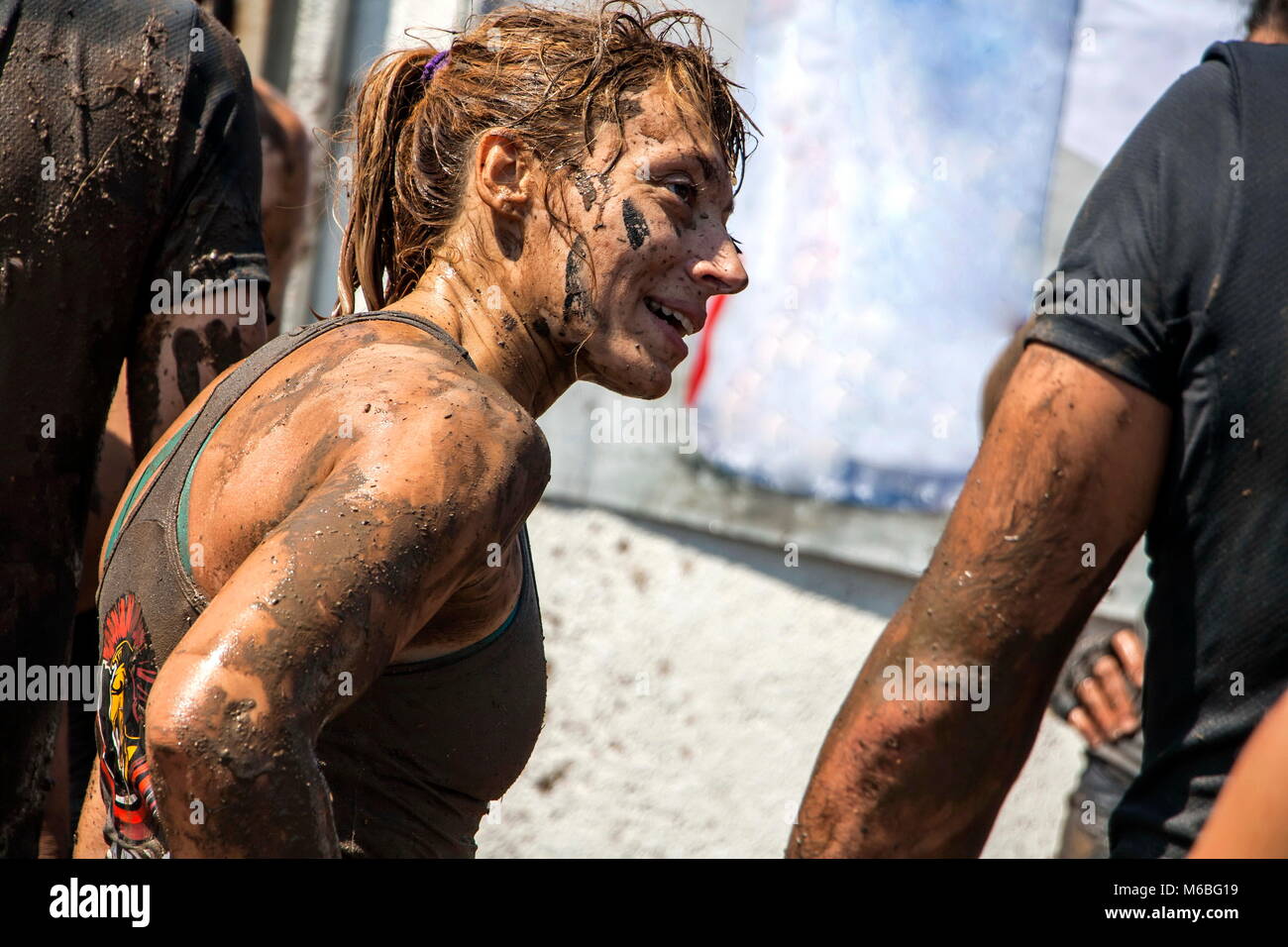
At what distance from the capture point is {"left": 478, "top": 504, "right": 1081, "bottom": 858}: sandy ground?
14.1ft

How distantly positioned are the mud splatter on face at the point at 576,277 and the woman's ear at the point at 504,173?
91 millimetres

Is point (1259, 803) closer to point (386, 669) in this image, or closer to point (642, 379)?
point (386, 669)

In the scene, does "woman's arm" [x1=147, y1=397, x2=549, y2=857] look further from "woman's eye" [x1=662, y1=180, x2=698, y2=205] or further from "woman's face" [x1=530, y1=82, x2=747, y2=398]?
"woman's eye" [x1=662, y1=180, x2=698, y2=205]

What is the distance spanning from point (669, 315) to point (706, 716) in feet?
8.34

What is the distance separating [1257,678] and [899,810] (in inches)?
20.0

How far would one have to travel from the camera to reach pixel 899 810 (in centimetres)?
194

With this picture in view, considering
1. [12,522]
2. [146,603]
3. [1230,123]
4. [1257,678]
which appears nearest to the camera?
[146,603]

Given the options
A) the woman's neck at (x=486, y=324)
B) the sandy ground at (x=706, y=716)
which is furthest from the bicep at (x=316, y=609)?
the sandy ground at (x=706, y=716)

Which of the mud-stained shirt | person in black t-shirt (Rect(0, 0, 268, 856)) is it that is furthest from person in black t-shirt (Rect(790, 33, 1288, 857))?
person in black t-shirt (Rect(0, 0, 268, 856))

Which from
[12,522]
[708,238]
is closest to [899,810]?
[708,238]

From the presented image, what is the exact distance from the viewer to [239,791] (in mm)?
1258

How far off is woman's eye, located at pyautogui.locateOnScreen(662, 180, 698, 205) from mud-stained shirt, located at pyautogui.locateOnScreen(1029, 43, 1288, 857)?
51 cm

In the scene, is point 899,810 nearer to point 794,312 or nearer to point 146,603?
point 146,603

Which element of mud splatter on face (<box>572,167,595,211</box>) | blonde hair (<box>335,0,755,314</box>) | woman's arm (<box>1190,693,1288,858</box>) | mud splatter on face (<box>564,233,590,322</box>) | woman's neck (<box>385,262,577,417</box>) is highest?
blonde hair (<box>335,0,755,314</box>)
